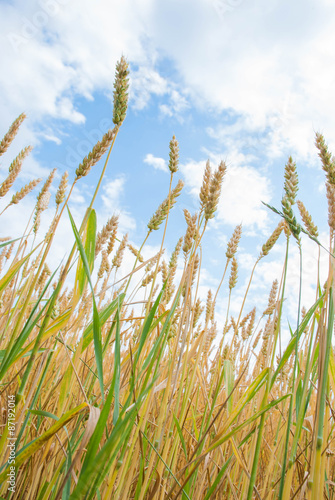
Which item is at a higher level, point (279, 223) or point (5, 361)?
point (279, 223)

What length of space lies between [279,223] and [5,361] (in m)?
1.18

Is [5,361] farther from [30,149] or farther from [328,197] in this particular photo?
[30,149]

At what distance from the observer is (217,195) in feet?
3.40

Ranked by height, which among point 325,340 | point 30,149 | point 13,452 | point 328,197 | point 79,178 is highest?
point 30,149

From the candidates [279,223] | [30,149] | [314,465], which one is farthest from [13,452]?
[30,149]

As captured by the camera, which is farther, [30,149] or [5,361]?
[30,149]

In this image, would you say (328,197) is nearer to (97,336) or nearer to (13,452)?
(97,336)

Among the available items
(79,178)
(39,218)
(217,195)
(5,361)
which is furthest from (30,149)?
(5,361)

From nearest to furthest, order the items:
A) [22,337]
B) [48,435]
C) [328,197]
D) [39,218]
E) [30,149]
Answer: [48,435] → [22,337] → [328,197] → [39,218] → [30,149]

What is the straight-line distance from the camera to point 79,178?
0.90 metres

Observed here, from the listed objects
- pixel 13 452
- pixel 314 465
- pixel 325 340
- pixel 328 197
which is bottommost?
pixel 13 452

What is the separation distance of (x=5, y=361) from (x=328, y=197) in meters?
0.91

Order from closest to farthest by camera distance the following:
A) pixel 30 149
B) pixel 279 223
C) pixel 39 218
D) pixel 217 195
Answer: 1. pixel 217 195
2. pixel 279 223
3. pixel 39 218
4. pixel 30 149

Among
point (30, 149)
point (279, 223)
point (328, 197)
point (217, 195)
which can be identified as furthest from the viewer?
point (30, 149)
